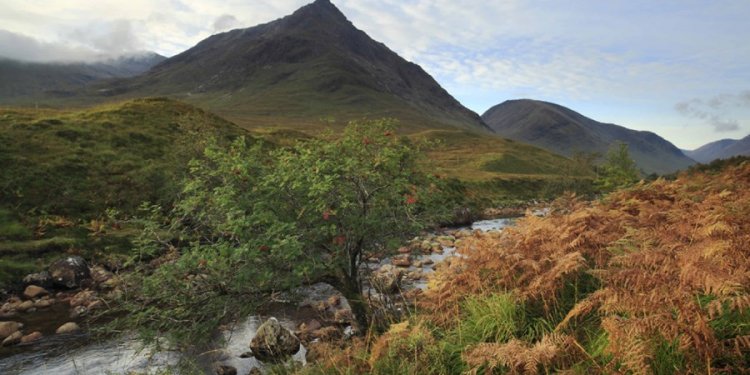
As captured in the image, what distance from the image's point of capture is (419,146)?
13008mm

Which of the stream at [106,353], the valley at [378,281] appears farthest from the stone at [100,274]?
the stream at [106,353]

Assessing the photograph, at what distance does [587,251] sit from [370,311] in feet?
18.2

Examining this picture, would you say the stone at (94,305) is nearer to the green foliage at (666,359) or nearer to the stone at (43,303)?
the stone at (43,303)

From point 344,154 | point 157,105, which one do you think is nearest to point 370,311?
point 344,154

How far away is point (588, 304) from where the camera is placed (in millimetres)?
5738

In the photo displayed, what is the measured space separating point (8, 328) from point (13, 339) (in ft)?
3.44

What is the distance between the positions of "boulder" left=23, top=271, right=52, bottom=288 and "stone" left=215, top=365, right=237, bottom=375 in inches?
604

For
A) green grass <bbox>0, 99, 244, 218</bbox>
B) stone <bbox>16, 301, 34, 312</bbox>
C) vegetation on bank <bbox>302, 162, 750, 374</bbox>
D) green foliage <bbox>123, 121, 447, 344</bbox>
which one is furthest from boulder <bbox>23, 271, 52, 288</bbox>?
vegetation on bank <bbox>302, 162, 750, 374</bbox>

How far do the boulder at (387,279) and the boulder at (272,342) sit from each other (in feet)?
11.1

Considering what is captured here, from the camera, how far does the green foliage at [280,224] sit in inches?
409

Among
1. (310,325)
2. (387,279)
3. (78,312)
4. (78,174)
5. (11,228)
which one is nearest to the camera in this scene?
(310,325)

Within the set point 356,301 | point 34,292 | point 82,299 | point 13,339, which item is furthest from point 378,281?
point 34,292

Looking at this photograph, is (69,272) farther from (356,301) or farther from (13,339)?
(356,301)

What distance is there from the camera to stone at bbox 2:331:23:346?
52.0 feet
